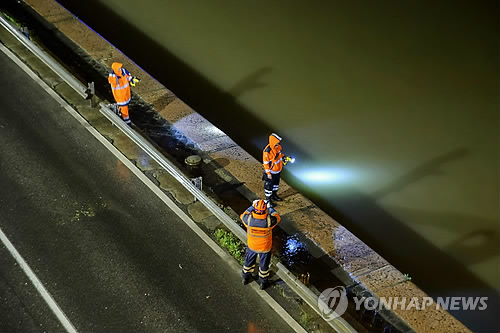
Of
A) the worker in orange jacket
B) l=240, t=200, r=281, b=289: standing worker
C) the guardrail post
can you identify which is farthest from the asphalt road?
the worker in orange jacket

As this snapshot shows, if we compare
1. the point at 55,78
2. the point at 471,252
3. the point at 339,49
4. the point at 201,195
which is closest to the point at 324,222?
the point at 201,195

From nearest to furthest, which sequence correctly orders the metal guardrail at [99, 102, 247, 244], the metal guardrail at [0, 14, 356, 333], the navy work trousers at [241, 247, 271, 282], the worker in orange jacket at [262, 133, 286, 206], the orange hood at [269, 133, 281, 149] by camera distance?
the metal guardrail at [0, 14, 356, 333], the navy work trousers at [241, 247, 271, 282], the metal guardrail at [99, 102, 247, 244], the orange hood at [269, 133, 281, 149], the worker in orange jacket at [262, 133, 286, 206]

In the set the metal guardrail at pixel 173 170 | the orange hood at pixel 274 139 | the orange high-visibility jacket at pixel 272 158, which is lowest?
the metal guardrail at pixel 173 170

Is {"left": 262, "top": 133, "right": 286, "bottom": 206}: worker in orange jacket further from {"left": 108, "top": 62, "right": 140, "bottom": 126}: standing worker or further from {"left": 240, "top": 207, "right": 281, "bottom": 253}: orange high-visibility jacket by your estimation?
{"left": 108, "top": 62, "right": 140, "bottom": 126}: standing worker

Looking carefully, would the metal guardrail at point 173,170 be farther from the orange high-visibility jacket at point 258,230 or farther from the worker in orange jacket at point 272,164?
the worker in orange jacket at point 272,164

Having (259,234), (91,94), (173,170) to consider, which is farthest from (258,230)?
(91,94)

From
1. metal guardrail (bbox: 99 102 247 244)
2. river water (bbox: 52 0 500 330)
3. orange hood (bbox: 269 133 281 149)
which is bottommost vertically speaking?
metal guardrail (bbox: 99 102 247 244)

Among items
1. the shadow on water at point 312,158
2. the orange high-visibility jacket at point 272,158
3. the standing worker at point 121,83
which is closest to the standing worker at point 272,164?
the orange high-visibility jacket at point 272,158

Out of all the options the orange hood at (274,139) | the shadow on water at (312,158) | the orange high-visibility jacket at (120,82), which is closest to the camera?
the orange hood at (274,139)
